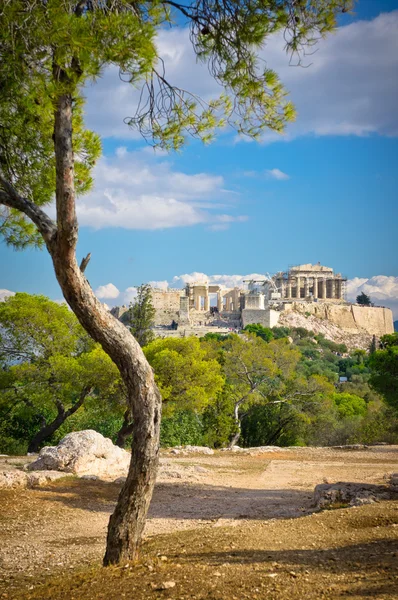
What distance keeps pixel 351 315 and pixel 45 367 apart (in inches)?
3012

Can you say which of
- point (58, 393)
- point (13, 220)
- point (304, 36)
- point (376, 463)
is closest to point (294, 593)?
point (304, 36)

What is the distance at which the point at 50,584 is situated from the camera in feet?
11.9

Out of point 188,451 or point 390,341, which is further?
point 390,341

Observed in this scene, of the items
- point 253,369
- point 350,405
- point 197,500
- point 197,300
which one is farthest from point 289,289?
point 197,500

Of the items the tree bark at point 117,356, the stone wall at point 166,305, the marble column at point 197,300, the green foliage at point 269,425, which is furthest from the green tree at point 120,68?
the marble column at point 197,300

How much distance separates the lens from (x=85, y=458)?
9.36m

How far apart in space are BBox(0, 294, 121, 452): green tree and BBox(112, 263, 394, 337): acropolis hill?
1822 inches

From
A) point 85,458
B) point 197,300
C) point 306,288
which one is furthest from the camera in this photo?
point 306,288

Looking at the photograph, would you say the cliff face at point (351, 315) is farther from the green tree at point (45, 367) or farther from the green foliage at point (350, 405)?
the green tree at point (45, 367)

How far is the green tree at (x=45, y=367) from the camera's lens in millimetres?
14734

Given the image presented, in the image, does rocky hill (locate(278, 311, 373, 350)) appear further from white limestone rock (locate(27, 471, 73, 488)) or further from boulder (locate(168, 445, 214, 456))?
white limestone rock (locate(27, 471, 73, 488))

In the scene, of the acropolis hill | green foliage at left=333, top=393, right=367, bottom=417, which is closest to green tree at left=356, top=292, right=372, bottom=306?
the acropolis hill

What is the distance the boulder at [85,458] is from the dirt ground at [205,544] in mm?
637

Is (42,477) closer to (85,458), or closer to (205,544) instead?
(85,458)
